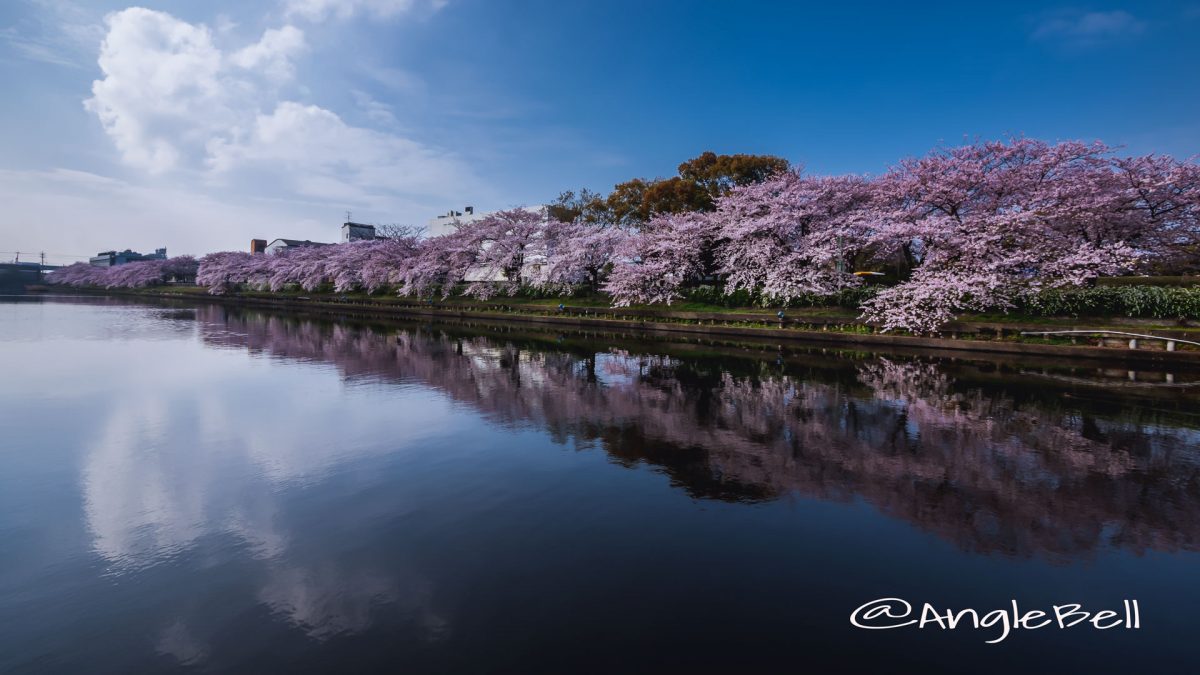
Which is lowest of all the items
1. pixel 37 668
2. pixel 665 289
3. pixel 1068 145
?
pixel 37 668

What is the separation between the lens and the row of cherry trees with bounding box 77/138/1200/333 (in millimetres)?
25734

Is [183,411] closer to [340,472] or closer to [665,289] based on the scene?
[340,472]

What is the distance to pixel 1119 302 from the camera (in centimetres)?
2398

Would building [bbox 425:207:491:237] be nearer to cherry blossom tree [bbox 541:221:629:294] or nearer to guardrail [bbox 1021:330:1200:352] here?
cherry blossom tree [bbox 541:221:629:294]

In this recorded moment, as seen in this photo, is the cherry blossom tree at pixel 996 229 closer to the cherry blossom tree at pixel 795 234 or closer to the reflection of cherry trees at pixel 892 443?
the cherry blossom tree at pixel 795 234

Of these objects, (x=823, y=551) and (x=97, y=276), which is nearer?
(x=823, y=551)

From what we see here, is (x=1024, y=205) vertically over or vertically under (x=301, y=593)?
over

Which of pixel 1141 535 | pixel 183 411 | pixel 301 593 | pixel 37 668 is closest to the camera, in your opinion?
pixel 37 668

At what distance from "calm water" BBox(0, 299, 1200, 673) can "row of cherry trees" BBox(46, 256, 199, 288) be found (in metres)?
113

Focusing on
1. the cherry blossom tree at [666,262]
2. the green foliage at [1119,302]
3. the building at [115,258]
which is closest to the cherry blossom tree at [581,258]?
the cherry blossom tree at [666,262]

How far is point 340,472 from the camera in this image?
817 cm

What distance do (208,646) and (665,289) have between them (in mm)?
36251

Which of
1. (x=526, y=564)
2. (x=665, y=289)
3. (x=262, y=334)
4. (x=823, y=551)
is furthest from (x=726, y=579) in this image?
(x=665, y=289)

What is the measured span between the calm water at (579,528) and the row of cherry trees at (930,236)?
14.5m
